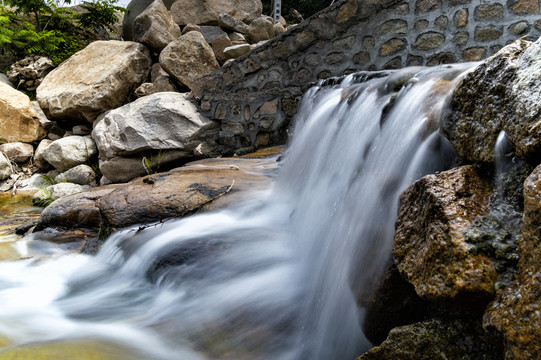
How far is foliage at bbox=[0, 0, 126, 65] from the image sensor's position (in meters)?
8.70

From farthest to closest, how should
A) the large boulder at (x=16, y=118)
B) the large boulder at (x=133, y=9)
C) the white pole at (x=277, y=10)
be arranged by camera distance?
1. the large boulder at (x=133, y=9)
2. the white pole at (x=277, y=10)
3. the large boulder at (x=16, y=118)

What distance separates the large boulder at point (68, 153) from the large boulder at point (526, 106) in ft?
21.3

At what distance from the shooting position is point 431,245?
119 cm

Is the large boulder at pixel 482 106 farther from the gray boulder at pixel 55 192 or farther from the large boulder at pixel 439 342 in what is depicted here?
the gray boulder at pixel 55 192

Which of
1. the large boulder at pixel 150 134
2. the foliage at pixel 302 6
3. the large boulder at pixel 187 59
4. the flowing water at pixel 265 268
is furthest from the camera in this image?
the foliage at pixel 302 6

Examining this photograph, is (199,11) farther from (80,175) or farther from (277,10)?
(80,175)

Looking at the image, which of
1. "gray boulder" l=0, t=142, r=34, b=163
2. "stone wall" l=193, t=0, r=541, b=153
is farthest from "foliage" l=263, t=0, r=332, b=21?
"gray boulder" l=0, t=142, r=34, b=163

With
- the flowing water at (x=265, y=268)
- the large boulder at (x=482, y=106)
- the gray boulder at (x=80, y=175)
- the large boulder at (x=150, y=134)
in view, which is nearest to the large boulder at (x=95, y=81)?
the gray boulder at (x=80, y=175)

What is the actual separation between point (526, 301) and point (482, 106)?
31.0 inches

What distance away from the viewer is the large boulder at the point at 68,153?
6332 millimetres

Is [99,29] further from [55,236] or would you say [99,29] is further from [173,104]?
[55,236]

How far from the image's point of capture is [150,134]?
512cm

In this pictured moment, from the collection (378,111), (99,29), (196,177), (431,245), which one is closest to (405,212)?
(431,245)

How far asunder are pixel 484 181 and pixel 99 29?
10459 millimetres
